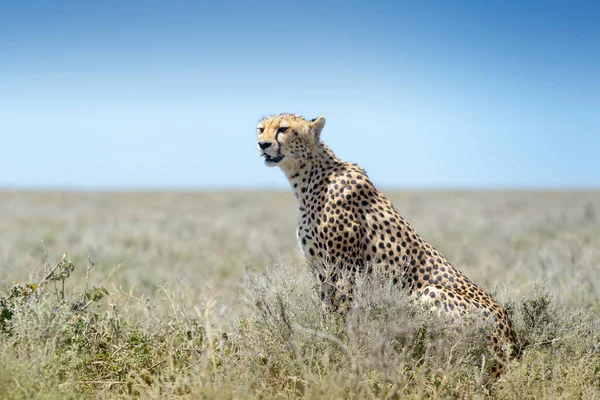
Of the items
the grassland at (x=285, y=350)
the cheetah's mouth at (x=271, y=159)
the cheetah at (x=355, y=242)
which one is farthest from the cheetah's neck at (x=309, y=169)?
the grassland at (x=285, y=350)

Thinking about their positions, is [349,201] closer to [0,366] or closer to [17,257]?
[0,366]

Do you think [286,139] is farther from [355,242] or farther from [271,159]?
[355,242]

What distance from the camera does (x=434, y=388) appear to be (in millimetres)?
3559

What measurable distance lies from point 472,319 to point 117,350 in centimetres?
234

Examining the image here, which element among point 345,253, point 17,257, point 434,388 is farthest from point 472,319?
point 17,257

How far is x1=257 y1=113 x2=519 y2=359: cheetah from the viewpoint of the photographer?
388 cm

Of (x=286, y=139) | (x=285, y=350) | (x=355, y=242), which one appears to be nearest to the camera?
(x=285, y=350)

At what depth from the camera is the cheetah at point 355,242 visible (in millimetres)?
3877

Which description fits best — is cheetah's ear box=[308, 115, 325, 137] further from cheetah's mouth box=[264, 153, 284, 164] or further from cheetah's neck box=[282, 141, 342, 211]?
cheetah's mouth box=[264, 153, 284, 164]

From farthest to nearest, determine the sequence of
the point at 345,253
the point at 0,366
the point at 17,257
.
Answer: the point at 17,257 < the point at 345,253 < the point at 0,366

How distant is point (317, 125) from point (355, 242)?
94 centimetres

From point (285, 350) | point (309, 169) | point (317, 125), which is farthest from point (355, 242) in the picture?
point (317, 125)

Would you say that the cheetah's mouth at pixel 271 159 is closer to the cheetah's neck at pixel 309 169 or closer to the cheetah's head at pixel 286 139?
the cheetah's head at pixel 286 139

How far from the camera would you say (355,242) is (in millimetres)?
4004
